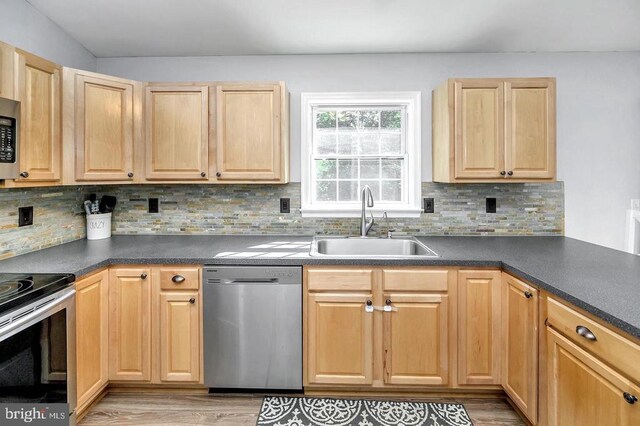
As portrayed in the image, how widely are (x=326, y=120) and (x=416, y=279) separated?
1498 mm

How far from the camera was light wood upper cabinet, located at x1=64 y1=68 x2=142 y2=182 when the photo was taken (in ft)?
7.71

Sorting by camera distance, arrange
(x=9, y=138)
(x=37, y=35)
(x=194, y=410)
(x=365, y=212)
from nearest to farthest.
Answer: (x=9, y=138), (x=194, y=410), (x=37, y=35), (x=365, y=212)

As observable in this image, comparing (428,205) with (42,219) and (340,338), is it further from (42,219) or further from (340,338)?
(42,219)

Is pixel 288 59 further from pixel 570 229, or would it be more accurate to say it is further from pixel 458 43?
pixel 570 229

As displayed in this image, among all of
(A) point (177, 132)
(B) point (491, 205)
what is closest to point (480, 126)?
(B) point (491, 205)

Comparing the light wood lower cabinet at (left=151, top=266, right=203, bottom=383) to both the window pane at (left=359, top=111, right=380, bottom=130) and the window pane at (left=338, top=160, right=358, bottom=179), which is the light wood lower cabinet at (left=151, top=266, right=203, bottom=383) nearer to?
the window pane at (left=338, top=160, right=358, bottom=179)

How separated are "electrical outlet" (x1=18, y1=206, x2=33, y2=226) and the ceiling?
1.24m

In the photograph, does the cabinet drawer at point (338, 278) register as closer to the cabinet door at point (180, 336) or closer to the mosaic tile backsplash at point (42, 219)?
the cabinet door at point (180, 336)

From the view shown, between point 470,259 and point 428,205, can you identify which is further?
point 428,205

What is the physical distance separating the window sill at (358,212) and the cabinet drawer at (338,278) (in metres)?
0.81

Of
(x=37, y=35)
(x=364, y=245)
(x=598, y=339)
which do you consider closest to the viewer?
(x=598, y=339)

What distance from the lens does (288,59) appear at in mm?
2959

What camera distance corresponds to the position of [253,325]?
7.35 ft

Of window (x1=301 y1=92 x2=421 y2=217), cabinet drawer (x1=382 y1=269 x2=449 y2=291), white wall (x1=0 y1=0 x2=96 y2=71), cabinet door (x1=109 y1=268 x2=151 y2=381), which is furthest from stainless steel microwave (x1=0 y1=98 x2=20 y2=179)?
cabinet drawer (x1=382 y1=269 x2=449 y2=291)
